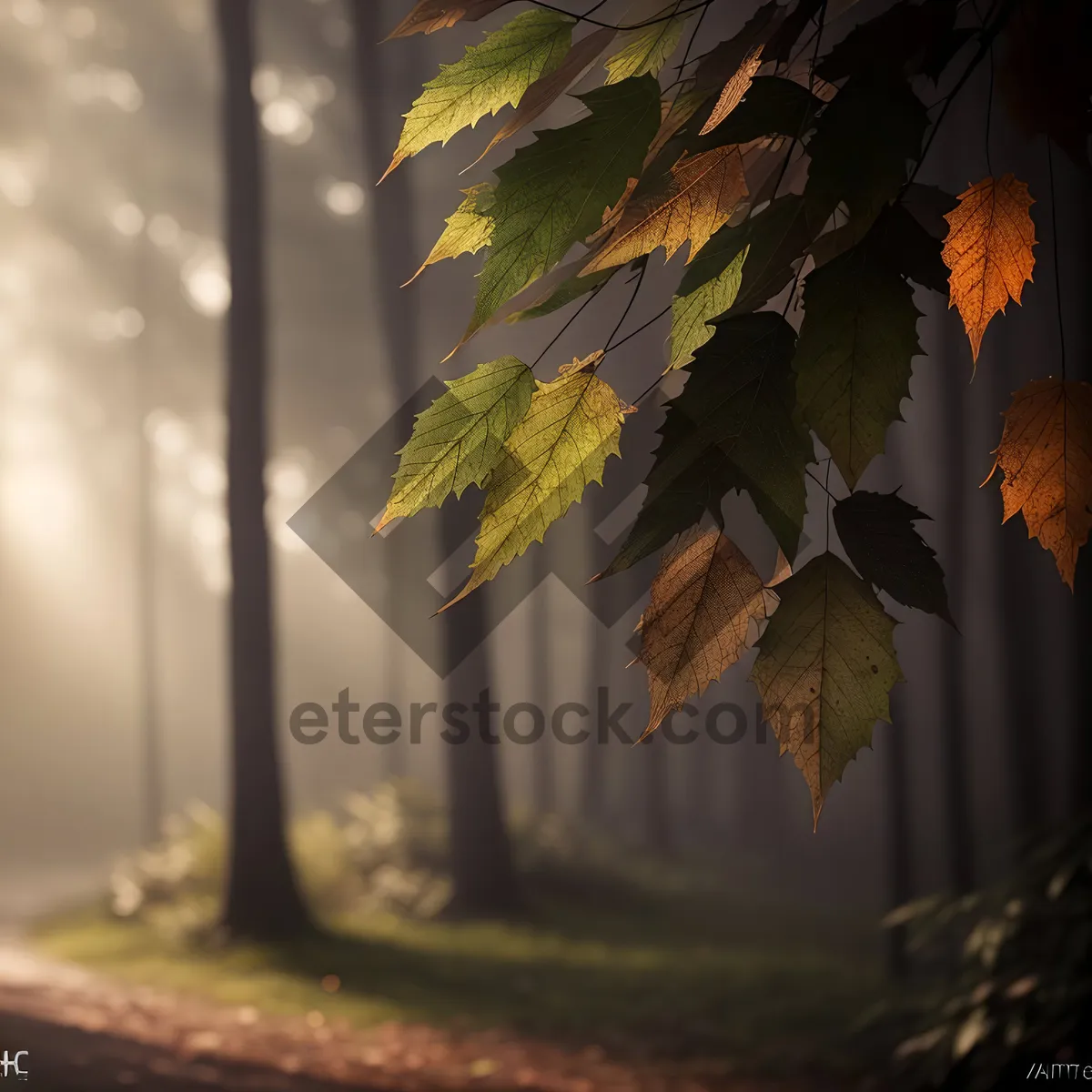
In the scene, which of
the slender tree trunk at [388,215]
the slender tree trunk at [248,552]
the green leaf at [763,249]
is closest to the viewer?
the green leaf at [763,249]

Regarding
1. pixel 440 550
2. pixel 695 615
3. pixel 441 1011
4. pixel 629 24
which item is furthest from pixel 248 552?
pixel 695 615

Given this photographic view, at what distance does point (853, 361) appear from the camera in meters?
0.55

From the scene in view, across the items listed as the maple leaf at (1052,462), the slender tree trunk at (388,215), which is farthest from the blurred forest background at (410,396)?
the maple leaf at (1052,462)

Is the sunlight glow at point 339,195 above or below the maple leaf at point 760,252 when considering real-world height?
above

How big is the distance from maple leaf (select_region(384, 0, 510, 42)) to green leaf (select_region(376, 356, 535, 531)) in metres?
0.26

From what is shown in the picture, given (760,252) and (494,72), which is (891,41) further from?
(494,72)

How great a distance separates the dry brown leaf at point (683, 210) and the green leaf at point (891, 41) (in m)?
0.12

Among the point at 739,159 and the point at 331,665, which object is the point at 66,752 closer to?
the point at 331,665

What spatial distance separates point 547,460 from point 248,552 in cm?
910

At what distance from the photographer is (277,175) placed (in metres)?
14.1

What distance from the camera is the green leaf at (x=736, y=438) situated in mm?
575

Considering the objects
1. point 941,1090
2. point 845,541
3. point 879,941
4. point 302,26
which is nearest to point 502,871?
point 879,941

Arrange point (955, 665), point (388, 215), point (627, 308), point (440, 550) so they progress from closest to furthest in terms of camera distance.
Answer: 1. point (627, 308)
2. point (955, 665)
3. point (440, 550)
4. point (388, 215)

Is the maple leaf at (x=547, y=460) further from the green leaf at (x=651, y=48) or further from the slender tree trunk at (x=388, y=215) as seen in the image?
the slender tree trunk at (x=388, y=215)
